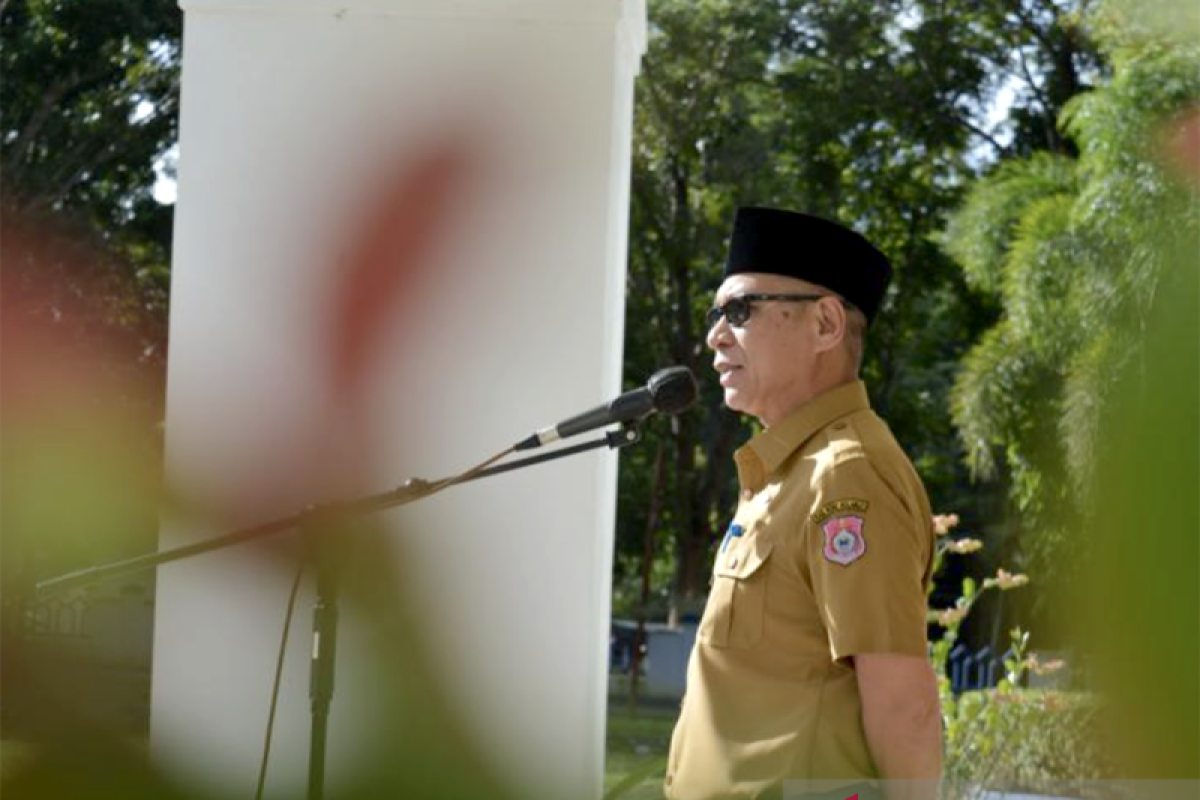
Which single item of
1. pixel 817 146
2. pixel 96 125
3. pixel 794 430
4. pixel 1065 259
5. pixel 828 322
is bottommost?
pixel 794 430

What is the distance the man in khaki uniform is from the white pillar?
0.33m

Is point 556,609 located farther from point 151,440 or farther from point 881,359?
point 881,359

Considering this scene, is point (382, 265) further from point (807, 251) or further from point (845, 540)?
point (845, 540)

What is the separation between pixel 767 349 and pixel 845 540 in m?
0.27

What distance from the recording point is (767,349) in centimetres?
157

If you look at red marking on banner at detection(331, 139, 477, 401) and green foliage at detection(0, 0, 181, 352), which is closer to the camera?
red marking on banner at detection(331, 139, 477, 401)

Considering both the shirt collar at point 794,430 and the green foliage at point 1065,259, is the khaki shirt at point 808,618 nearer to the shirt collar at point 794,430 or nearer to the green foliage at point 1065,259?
the shirt collar at point 794,430

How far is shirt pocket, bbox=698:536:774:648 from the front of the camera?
4.59 feet

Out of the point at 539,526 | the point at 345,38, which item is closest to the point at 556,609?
the point at 539,526

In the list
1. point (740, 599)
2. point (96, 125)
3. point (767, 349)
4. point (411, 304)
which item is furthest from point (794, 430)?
point (96, 125)

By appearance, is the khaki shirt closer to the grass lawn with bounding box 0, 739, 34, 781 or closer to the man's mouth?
the man's mouth

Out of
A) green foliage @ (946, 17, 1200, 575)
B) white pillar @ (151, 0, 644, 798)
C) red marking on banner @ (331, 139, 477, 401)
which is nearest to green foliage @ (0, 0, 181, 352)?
green foliage @ (946, 17, 1200, 575)

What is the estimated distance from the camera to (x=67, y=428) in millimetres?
1532

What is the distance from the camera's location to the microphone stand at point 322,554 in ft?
4.74
